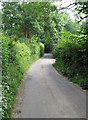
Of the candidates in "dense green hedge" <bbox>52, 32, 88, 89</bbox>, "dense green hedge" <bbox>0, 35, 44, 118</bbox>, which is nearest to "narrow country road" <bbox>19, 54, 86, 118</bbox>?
"dense green hedge" <bbox>0, 35, 44, 118</bbox>

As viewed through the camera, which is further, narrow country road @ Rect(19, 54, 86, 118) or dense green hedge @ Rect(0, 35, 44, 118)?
narrow country road @ Rect(19, 54, 86, 118)

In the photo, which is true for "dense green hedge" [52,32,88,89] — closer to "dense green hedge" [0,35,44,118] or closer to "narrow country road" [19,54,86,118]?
"narrow country road" [19,54,86,118]

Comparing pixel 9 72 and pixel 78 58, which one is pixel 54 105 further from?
pixel 78 58

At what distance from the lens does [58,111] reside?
428 cm

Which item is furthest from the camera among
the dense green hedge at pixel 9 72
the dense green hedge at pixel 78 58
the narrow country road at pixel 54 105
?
the dense green hedge at pixel 78 58

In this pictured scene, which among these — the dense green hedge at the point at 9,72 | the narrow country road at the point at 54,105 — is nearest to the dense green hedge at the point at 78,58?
the narrow country road at the point at 54,105

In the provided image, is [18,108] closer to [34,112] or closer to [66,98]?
[34,112]

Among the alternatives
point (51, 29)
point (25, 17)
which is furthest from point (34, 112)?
point (25, 17)

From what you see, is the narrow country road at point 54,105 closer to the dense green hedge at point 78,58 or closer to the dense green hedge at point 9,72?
the dense green hedge at point 9,72

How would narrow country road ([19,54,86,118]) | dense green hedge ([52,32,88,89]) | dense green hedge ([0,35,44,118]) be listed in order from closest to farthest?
1. dense green hedge ([0,35,44,118])
2. narrow country road ([19,54,86,118])
3. dense green hedge ([52,32,88,89])

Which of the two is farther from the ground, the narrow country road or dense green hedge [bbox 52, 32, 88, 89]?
dense green hedge [bbox 52, 32, 88, 89]

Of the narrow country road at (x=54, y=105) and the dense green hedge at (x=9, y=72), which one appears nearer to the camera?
the dense green hedge at (x=9, y=72)

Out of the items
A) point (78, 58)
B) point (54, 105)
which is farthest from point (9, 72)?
point (78, 58)

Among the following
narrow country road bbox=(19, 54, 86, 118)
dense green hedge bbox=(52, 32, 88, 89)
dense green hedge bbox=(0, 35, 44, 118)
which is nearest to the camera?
dense green hedge bbox=(0, 35, 44, 118)
